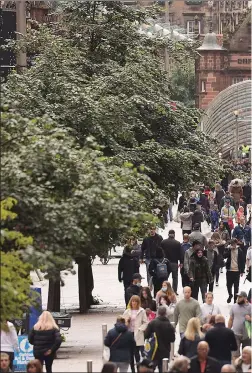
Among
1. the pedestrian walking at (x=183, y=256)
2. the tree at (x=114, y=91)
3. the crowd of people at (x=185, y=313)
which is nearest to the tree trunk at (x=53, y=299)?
the crowd of people at (x=185, y=313)

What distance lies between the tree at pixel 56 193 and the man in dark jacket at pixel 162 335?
1704 mm

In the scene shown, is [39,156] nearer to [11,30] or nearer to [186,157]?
[186,157]

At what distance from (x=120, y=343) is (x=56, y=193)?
7.73 feet

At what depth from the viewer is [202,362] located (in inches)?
856

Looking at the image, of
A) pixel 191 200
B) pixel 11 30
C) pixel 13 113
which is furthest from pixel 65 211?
pixel 191 200

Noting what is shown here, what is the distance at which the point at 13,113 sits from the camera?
2359cm

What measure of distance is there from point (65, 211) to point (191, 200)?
109ft

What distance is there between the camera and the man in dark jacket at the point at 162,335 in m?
24.5

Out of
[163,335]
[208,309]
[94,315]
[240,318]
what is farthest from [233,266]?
[163,335]

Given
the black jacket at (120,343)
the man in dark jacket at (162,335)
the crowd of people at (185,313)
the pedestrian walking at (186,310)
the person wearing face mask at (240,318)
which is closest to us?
the crowd of people at (185,313)

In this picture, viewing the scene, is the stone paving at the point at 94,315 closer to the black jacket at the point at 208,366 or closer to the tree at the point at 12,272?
the black jacket at the point at 208,366

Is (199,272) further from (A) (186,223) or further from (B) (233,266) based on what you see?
(A) (186,223)

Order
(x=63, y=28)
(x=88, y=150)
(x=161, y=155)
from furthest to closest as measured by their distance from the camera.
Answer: (x=63, y=28)
(x=161, y=155)
(x=88, y=150)

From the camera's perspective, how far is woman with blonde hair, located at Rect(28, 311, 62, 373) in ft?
79.5
